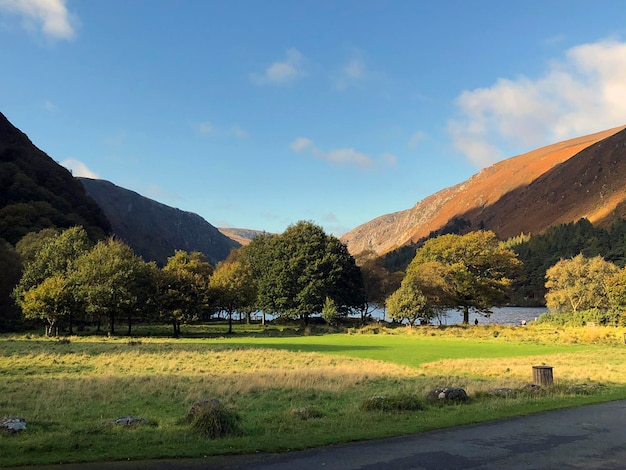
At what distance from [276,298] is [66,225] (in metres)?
65.0

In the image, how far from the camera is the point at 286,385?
75.4ft

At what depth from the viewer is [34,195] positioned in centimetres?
13038

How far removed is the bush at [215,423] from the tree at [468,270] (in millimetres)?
68866

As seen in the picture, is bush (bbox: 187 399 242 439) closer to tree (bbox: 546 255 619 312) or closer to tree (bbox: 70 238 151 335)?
tree (bbox: 70 238 151 335)

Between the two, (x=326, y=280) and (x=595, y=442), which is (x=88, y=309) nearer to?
(x=326, y=280)

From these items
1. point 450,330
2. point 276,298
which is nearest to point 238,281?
point 276,298

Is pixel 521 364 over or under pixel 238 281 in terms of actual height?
under

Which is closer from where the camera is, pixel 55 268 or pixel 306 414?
pixel 306 414

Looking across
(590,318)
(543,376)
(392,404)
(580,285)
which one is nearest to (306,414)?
(392,404)

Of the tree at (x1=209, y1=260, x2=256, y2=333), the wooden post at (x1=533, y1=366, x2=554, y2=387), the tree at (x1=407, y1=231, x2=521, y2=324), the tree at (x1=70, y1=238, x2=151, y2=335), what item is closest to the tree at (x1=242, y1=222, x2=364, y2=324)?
the tree at (x1=209, y1=260, x2=256, y2=333)

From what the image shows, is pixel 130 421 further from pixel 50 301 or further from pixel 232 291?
pixel 232 291

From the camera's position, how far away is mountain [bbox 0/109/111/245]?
345 ft

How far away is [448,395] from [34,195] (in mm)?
140193

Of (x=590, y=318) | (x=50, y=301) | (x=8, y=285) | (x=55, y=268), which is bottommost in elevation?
(x=590, y=318)
